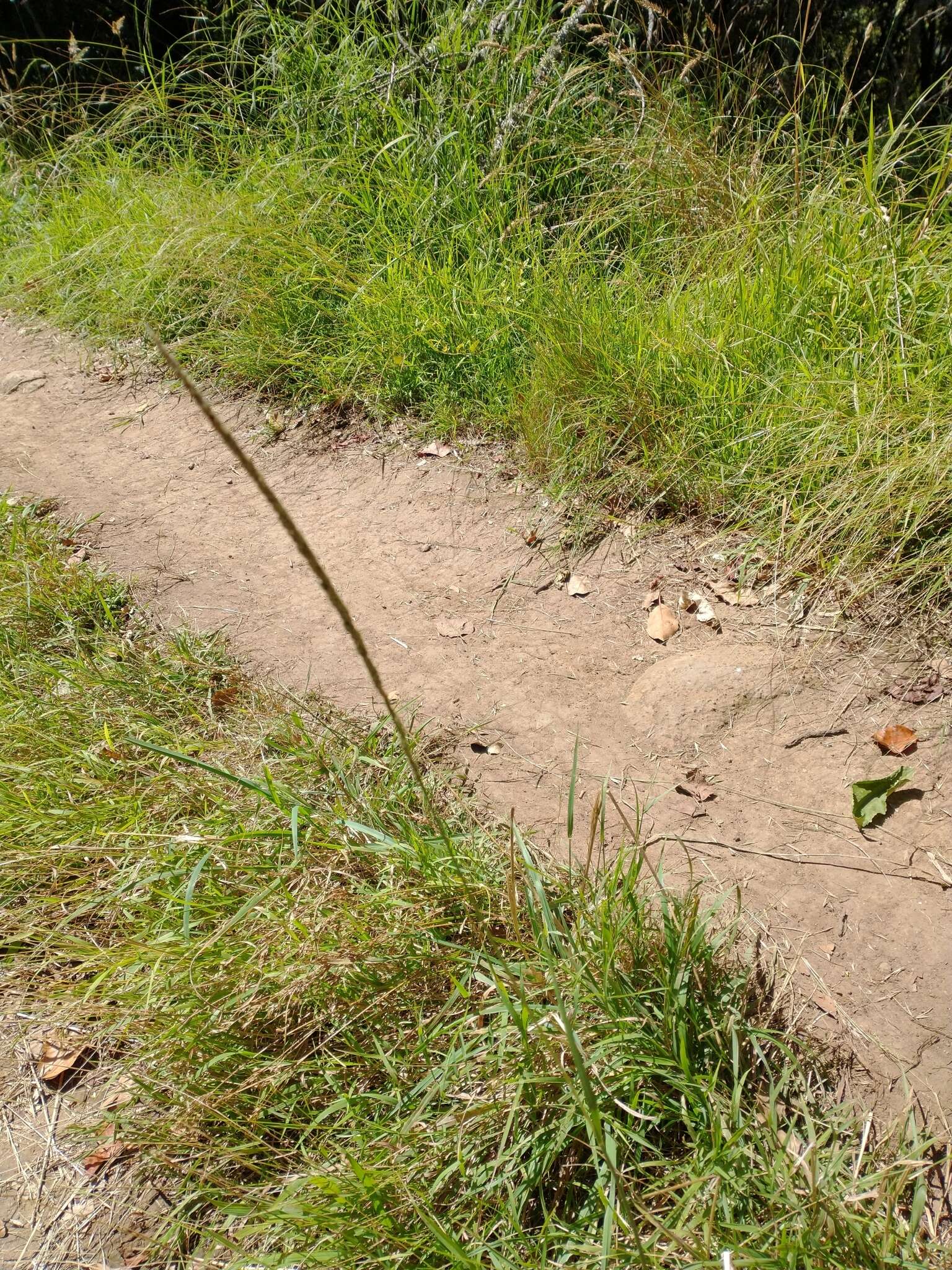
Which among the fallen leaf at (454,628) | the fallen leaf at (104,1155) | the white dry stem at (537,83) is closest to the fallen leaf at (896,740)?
the fallen leaf at (454,628)

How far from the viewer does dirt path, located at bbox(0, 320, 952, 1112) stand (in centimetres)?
223

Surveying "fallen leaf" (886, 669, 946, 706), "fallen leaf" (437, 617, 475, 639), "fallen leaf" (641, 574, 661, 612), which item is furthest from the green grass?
"fallen leaf" (641, 574, 661, 612)

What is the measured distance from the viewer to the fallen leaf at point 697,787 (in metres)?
2.54

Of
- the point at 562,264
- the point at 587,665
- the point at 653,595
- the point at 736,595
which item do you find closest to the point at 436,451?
the point at 562,264

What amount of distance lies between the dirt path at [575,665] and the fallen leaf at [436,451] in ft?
0.15

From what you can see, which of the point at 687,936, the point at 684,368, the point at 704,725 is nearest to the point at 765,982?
the point at 687,936

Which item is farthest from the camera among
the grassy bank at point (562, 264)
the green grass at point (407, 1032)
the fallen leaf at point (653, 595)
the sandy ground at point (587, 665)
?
the fallen leaf at point (653, 595)

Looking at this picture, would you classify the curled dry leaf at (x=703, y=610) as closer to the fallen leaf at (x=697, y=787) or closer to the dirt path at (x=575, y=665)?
the dirt path at (x=575, y=665)

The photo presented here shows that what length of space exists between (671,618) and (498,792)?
0.88 m

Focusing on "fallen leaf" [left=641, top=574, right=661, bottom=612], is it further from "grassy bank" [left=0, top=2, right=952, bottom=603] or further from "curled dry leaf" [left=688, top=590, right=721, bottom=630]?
"grassy bank" [left=0, top=2, right=952, bottom=603]

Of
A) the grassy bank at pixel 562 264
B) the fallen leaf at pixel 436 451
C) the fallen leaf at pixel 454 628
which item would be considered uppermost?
the grassy bank at pixel 562 264

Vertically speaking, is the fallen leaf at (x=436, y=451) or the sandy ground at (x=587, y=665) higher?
the fallen leaf at (x=436, y=451)

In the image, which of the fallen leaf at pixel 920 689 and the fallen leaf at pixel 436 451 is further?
the fallen leaf at pixel 436 451

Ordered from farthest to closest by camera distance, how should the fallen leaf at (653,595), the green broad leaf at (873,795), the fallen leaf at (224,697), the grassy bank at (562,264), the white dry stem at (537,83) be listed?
the white dry stem at (537,83) → the fallen leaf at (653,595) → the grassy bank at (562,264) → the fallen leaf at (224,697) → the green broad leaf at (873,795)
